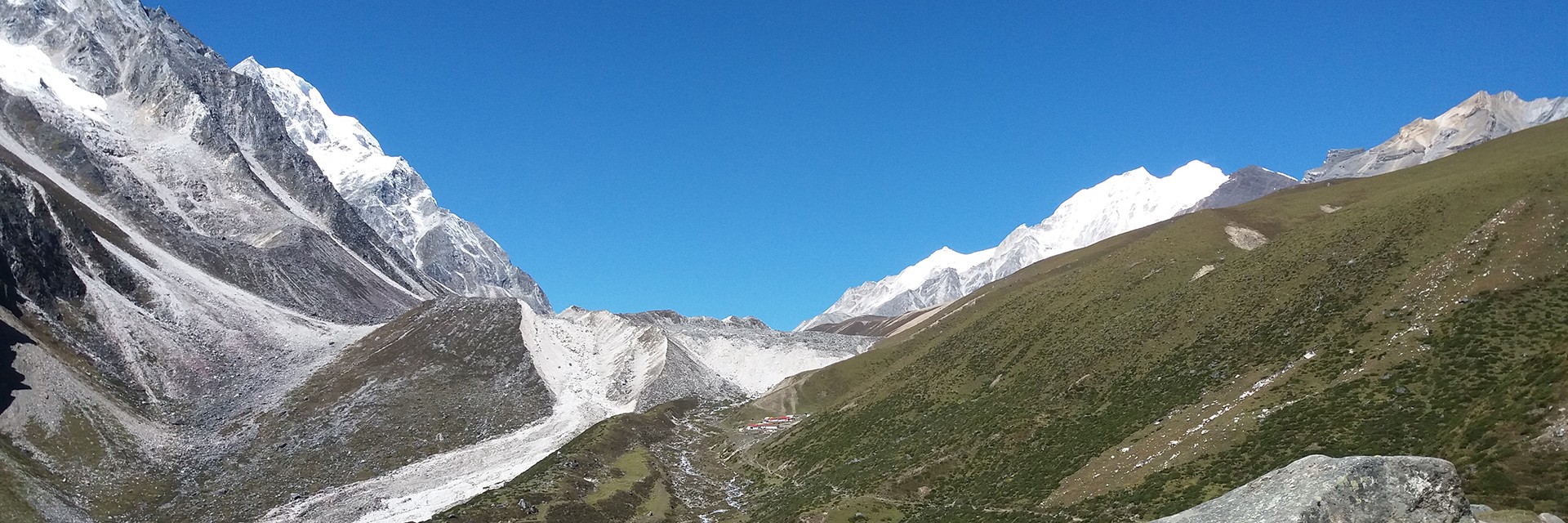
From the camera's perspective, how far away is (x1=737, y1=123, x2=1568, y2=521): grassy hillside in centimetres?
4103

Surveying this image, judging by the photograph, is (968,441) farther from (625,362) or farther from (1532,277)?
(625,362)

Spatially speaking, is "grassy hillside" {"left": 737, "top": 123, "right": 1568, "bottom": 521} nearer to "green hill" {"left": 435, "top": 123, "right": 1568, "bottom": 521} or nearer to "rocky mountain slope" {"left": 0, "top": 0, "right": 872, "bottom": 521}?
"green hill" {"left": 435, "top": 123, "right": 1568, "bottom": 521}

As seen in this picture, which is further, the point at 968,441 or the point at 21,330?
the point at 21,330

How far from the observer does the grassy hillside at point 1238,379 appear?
4103 cm

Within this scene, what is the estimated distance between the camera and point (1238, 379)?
2210 inches

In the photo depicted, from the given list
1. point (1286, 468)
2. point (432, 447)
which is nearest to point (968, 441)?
point (1286, 468)

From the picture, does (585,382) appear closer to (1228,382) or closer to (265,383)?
(265,383)

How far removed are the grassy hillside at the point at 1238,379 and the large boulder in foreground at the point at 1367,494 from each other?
44.7 feet

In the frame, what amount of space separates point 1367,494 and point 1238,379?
134 feet

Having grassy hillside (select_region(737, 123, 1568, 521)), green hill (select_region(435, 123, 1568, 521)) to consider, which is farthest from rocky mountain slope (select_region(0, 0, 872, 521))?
grassy hillside (select_region(737, 123, 1568, 521))

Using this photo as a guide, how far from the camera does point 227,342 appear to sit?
5630 inches

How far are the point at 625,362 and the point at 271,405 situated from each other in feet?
176

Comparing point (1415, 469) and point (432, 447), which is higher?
point (432, 447)

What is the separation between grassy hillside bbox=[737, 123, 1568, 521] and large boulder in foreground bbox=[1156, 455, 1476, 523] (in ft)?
44.7
